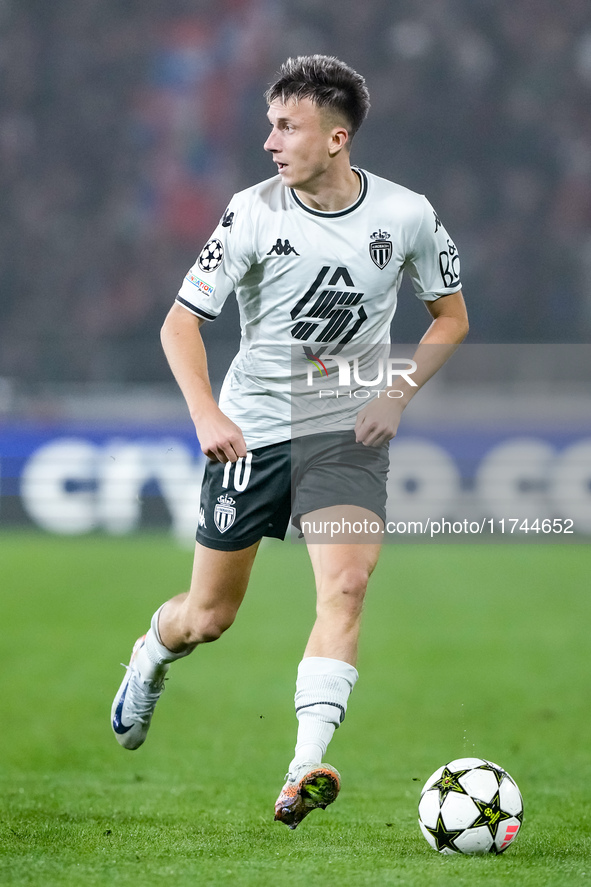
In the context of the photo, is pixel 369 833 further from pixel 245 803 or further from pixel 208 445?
pixel 208 445

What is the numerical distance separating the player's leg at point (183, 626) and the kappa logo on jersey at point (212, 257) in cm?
96

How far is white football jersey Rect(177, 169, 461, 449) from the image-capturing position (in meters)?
4.00

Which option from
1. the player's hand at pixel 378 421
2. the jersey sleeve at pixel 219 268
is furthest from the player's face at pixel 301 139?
the player's hand at pixel 378 421

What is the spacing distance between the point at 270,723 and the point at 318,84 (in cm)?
425

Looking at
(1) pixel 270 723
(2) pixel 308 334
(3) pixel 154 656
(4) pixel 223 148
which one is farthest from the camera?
(4) pixel 223 148

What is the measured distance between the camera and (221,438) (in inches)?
142

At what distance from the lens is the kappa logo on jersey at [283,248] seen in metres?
3.99

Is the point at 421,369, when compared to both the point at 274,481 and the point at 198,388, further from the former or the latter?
the point at 198,388

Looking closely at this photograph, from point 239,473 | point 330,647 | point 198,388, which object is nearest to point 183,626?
point 239,473

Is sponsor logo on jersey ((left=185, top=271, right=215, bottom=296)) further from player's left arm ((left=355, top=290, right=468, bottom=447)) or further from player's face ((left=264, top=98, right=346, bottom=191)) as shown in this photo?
player's left arm ((left=355, top=290, right=468, bottom=447))

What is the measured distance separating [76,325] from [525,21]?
917 centimetres

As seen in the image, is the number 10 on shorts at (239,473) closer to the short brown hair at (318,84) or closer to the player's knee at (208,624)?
the player's knee at (208,624)

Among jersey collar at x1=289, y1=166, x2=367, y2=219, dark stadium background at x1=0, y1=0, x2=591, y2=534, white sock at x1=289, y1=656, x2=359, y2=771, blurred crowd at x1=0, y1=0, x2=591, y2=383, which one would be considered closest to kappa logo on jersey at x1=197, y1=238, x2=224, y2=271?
jersey collar at x1=289, y1=166, x2=367, y2=219

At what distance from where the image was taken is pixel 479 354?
16.0 m
